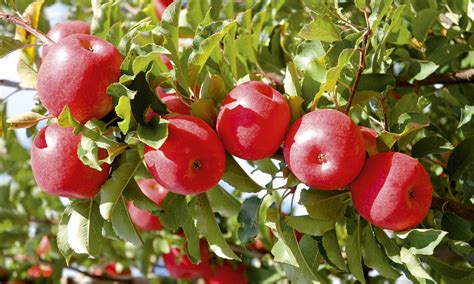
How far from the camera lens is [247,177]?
1338 mm

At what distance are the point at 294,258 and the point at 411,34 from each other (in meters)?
0.75

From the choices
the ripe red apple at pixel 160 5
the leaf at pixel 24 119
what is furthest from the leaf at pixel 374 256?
the ripe red apple at pixel 160 5

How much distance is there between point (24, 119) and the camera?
131 cm

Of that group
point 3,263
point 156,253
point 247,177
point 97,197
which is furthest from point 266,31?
point 3,263

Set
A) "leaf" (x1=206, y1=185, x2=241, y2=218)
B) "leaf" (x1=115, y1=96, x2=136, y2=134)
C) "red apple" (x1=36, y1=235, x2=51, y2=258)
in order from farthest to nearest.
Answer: "red apple" (x1=36, y1=235, x2=51, y2=258) < "leaf" (x1=206, y1=185, x2=241, y2=218) < "leaf" (x1=115, y1=96, x2=136, y2=134)

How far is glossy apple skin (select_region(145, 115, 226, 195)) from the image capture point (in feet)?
3.75

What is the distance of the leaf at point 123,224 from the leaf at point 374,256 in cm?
45

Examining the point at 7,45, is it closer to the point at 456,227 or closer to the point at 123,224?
the point at 123,224

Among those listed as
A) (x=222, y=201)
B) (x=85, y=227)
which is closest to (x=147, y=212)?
(x=222, y=201)

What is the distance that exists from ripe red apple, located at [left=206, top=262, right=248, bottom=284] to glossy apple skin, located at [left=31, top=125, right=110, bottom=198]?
849mm

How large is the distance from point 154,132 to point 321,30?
0.38 m

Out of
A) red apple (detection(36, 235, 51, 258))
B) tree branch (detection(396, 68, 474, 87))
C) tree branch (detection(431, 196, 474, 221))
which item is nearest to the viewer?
tree branch (detection(431, 196, 474, 221))

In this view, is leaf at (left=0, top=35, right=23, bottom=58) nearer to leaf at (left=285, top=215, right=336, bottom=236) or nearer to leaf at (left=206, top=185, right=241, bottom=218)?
leaf at (left=206, top=185, right=241, bottom=218)

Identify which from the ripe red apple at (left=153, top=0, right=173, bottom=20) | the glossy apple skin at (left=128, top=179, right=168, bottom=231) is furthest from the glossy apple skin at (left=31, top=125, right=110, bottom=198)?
the ripe red apple at (left=153, top=0, right=173, bottom=20)
